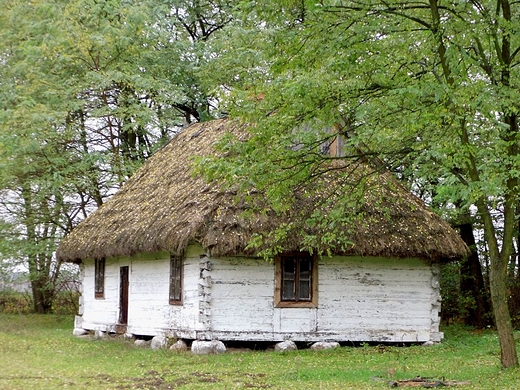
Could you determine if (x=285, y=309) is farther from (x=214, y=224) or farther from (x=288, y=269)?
(x=214, y=224)

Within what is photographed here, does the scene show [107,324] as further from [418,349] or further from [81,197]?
[418,349]

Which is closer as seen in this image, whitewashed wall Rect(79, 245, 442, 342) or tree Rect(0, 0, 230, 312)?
whitewashed wall Rect(79, 245, 442, 342)

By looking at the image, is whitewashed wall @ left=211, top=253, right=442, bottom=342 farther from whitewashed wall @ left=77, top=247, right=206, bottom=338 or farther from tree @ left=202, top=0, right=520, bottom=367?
tree @ left=202, top=0, right=520, bottom=367

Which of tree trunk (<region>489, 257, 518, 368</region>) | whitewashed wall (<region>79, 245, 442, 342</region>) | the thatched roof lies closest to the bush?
the thatched roof

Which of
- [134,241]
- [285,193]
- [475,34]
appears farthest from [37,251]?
[475,34]

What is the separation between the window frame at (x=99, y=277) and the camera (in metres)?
22.3

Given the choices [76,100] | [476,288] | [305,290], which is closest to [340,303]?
[305,290]

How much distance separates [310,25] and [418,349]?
9.03m

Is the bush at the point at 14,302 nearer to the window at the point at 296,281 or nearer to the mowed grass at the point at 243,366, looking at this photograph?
the mowed grass at the point at 243,366

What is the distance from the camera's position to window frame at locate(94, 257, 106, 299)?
73.1 feet

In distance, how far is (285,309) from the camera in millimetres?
17547

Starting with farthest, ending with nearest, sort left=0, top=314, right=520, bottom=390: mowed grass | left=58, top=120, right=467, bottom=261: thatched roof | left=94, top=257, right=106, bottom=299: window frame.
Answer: left=94, top=257, right=106, bottom=299: window frame → left=58, top=120, right=467, bottom=261: thatched roof → left=0, top=314, right=520, bottom=390: mowed grass

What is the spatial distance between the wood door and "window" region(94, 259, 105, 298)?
1.31m

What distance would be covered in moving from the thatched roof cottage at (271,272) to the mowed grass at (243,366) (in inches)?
28.9
